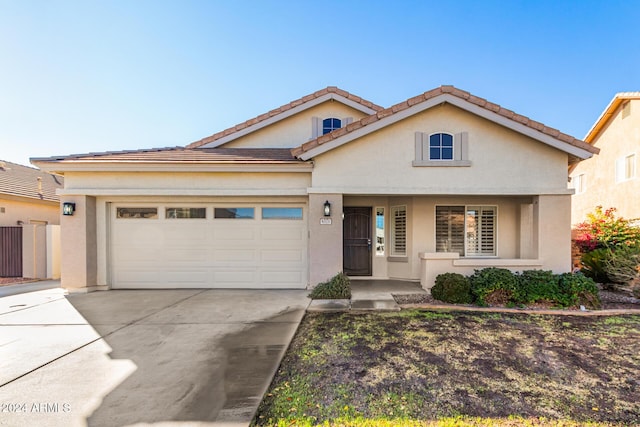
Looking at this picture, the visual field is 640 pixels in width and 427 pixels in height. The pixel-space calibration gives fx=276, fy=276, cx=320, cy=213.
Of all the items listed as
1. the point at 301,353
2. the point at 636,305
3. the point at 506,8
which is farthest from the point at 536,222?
the point at 506,8

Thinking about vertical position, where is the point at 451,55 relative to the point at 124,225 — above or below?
above

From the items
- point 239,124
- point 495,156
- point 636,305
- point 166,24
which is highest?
point 166,24

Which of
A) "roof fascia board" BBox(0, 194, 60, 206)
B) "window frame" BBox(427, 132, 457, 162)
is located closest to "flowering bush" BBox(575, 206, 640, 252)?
"window frame" BBox(427, 132, 457, 162)

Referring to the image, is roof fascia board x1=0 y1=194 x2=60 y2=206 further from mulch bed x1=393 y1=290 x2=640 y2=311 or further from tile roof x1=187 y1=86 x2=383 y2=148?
mulch bed x1=393 y1=290 x2=640 y2=311

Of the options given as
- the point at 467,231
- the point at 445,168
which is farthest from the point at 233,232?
the point at 467,231

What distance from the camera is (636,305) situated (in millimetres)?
6750

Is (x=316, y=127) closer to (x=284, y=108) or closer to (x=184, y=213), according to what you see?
(x=284, y=108)

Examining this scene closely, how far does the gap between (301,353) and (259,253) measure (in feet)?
14.6

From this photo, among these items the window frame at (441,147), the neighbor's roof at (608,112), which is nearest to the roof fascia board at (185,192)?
the window frame at (441,147)

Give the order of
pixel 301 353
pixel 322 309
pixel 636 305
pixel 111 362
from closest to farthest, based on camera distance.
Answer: pixel 111 362, pixel 301 353, pixel 322 309, pixel 636 305

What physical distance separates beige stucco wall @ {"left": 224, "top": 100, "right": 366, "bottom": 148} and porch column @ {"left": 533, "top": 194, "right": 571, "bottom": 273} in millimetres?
6636

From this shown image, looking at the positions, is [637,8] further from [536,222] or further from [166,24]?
[166,24]

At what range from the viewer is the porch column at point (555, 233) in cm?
726

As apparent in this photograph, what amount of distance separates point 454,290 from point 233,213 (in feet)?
20.8
